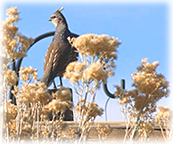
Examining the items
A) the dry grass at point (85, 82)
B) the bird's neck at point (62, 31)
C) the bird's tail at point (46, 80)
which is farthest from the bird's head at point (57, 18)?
the dry grass at point (85, 82)

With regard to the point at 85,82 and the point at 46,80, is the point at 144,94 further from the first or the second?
the point at 46,80

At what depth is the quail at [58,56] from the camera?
5.45m

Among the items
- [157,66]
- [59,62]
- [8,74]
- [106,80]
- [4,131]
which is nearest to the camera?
[106,80]

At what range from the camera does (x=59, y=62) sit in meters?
5.48

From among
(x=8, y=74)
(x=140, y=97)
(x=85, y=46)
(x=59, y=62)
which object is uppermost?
(x=59, y=62)

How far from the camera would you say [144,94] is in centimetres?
227

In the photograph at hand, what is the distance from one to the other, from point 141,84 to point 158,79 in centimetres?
13

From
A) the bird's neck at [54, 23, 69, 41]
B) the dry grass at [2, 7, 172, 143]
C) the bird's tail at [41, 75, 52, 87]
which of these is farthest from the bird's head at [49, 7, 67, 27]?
the dry grass at [2, 7, 172, 143]

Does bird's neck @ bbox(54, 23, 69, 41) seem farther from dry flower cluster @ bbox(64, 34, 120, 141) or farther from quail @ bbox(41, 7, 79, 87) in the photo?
dry flower cluster @ bbox(64, 34, 120, 141)

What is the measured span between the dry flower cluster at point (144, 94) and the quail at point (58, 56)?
121 inches

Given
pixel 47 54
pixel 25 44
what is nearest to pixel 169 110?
pixel 25 44

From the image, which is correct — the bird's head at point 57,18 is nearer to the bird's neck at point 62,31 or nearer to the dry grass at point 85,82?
the bird's neck at point 62,31

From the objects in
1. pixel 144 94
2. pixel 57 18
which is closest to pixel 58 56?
pixel 57 18

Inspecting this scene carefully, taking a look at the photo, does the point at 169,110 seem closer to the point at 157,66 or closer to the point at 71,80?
the point at 157,66
